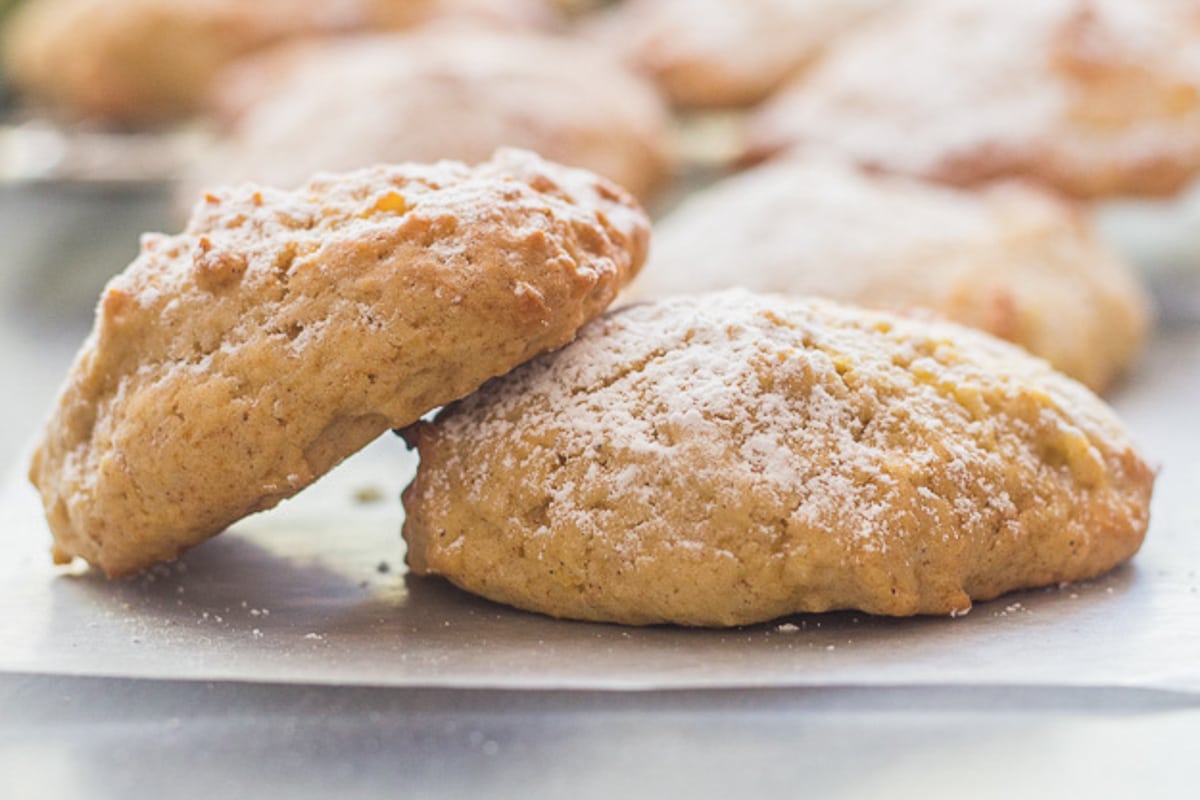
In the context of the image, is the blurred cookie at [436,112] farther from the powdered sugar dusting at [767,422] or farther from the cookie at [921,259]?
the powdered sugar dusting at [767,422]

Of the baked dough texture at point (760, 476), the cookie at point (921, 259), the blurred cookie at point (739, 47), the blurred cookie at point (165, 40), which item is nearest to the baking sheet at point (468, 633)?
the baked dough texture at point (760, 476)

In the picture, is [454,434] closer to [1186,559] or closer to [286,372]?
[286,372]

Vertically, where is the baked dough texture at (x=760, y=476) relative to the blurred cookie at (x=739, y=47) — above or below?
below

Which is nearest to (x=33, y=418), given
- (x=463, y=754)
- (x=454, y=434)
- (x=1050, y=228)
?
(x=454, y=434)

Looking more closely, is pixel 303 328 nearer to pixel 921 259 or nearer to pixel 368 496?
pixel 368 496

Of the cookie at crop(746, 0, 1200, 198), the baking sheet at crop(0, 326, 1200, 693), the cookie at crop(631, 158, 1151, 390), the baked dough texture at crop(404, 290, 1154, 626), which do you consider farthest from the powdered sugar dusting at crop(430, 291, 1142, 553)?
the cookie at crop(746, 0, 1200, 198)
